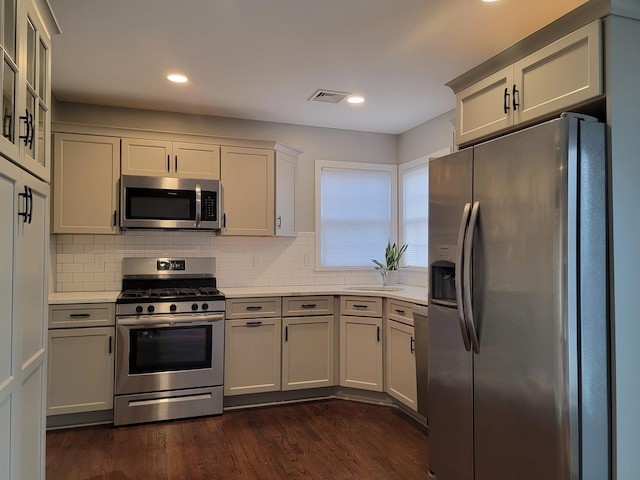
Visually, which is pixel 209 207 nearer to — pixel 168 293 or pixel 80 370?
pixel 168 293

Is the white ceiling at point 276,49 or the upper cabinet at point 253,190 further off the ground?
the white ceiling at point 276,49

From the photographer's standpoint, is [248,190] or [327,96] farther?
[248,190]

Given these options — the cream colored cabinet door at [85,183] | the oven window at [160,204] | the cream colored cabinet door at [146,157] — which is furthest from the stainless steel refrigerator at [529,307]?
the cream colored cabinet door at [85,183]

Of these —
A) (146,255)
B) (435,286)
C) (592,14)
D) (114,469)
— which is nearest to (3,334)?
(114,469)


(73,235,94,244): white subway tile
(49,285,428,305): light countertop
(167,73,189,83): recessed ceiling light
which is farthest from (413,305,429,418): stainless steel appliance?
(73,235,94,244): white subway tile

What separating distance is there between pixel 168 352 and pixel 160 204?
1.18 m

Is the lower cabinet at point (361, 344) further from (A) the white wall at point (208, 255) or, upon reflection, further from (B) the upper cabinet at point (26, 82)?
(B) the upper cabinet at point (26, 82)

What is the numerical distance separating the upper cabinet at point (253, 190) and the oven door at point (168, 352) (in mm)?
875

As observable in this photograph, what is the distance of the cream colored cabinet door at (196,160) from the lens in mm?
3963

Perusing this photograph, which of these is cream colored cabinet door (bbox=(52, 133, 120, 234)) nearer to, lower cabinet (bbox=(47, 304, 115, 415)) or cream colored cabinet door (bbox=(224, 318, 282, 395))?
lower cabinet (bbox=(47, 304, 115, 415))

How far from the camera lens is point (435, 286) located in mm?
2609

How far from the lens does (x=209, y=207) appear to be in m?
4.00

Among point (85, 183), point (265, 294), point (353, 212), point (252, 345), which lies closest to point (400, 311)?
point (265, 294)

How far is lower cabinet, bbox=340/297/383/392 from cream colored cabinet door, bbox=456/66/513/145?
175 centimetres
